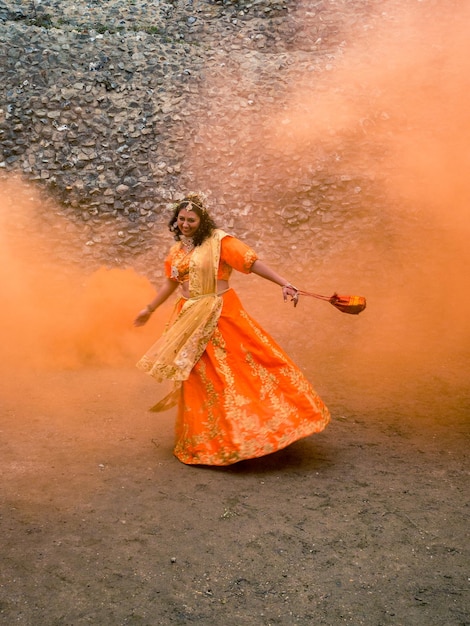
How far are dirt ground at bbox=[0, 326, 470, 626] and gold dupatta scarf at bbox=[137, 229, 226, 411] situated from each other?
2.01 ft

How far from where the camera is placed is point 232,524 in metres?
3.15

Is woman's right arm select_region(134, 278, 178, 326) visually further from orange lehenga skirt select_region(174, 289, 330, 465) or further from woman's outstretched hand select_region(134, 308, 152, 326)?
orange lehenga skirt select_region(174, 289, 330, 465)

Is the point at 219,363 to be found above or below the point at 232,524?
above

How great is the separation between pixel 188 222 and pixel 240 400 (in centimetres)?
113

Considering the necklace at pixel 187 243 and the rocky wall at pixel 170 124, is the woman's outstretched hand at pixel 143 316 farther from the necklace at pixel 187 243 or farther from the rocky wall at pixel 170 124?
the rocky wall at pixel 170 124

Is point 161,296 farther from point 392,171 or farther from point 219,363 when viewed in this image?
point 392,171

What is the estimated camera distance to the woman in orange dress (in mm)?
3664

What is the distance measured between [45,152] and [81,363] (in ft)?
12.6

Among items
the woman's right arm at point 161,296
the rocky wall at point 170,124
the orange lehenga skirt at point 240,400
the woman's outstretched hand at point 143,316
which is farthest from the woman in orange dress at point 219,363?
the rocky wall at point 170,124

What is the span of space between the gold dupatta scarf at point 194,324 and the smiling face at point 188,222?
111mm

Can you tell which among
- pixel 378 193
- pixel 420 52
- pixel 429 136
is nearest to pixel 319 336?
pixel 378 193

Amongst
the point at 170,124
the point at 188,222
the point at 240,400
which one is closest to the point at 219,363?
the point at 240,400

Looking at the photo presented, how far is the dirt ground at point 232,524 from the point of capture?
8.34 ft

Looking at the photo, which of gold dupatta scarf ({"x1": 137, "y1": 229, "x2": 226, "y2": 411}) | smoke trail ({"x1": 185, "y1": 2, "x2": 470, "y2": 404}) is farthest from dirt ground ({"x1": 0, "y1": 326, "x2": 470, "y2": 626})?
smoke trail ({"x1": 185, "y1": 2, "x2": 470, "y2": 404})
